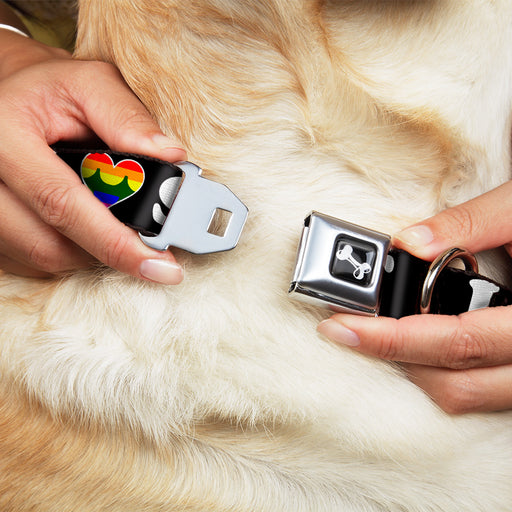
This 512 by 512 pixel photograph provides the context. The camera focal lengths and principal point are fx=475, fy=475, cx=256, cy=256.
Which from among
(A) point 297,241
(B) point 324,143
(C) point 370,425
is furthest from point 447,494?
(B) point 324,143

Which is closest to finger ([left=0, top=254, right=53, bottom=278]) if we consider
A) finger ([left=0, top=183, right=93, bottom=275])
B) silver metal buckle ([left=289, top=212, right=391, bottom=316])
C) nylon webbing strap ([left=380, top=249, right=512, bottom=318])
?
finger ([left=0, top=183, right=93, bottom=275])

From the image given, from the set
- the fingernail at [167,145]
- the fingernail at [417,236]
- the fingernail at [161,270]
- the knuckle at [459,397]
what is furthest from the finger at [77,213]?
the knuckle at [459,397]

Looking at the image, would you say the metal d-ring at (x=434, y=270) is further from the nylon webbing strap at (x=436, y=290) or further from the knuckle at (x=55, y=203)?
the knuckle at (x=55, y=203)

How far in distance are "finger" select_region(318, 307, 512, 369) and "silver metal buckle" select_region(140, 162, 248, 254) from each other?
0.63 ft

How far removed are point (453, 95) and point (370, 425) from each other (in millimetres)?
520

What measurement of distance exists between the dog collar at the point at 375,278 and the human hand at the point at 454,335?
2cm

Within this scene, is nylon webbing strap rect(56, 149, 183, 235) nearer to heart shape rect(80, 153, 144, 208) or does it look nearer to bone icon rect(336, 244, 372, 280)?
heart shape rect(80, 153, 144, 208)

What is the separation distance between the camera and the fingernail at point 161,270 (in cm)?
67

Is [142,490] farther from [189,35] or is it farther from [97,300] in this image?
[189,35]

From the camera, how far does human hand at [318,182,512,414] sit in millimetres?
675

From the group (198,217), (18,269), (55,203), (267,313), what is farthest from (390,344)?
(18,269)

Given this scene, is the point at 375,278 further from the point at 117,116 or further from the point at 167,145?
the point at 117,116

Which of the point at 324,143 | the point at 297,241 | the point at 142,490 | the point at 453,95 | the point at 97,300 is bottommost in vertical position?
the point at 142,490

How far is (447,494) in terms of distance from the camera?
0.69m
